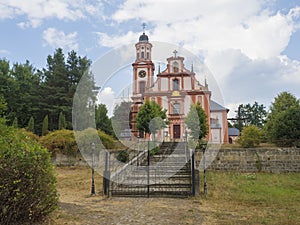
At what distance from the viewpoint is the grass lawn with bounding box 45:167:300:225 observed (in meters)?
4.70

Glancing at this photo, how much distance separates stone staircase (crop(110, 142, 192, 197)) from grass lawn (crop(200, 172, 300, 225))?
82cm

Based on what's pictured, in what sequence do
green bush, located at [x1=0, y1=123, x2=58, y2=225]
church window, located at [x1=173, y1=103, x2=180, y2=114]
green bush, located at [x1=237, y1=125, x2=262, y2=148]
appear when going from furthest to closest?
church window, located at [x1=173, y1=103, x2=180, y2=114] → green bush, located at [x1=237, y1=125, x2=262, y2=148] → green bush, located at [x1=0, y1=123, x2=58, y2=225]

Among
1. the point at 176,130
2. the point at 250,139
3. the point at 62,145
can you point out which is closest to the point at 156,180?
the point at 62,145

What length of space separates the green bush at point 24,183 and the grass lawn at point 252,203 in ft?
9.14

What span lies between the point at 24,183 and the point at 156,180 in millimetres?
5377

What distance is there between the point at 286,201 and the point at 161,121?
9775mm

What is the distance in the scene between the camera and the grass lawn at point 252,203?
189 inches

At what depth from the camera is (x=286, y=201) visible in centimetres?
632

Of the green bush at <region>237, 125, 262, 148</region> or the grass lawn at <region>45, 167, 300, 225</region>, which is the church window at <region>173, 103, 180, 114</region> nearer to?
the green bush at <region>237, 125, 262, 148</region>

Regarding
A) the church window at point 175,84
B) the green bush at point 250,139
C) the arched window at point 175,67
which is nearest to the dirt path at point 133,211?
the green bush at point 250,139

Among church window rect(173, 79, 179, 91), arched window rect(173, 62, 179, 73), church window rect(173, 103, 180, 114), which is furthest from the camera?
church window rect(173, 79, 179, 91)

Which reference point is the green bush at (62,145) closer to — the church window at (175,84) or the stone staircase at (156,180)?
the stone staircase at (156,180)

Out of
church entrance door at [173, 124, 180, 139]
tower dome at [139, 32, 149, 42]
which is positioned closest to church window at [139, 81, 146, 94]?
church entrance door at [173, 124, 180, 139]

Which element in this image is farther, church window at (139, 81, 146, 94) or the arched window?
the arched window
